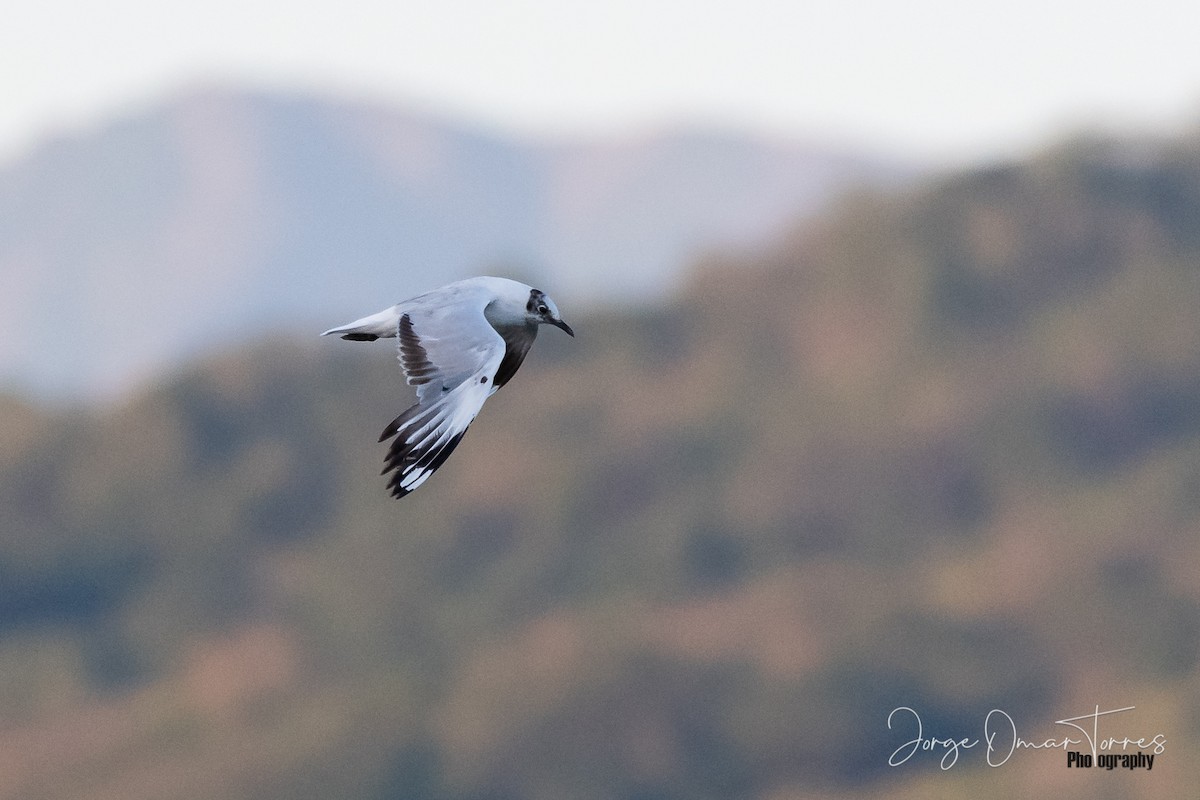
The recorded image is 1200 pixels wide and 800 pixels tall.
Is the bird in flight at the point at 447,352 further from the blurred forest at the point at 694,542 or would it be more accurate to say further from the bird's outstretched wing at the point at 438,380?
the blurred forest at the point at 694,542

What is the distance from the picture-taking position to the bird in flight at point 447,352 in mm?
9992

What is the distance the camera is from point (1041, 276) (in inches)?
2638

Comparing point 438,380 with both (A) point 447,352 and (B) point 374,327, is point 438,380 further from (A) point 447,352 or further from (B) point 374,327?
(B) point 374,327

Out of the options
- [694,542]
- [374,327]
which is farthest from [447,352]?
[694,542]

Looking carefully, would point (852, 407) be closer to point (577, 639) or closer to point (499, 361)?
point (577, 639)

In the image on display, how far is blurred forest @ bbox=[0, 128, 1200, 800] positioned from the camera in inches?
2028

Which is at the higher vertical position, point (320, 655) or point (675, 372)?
point (675, 372)

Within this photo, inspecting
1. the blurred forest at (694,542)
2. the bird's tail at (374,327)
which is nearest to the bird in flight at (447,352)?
the bird's tail at (374,327)

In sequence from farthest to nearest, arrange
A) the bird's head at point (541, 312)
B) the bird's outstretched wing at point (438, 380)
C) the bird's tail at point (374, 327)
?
the bird's head at point (541, 312) → the bird's tail at point (374, 327) → the bird's outstretched wing at point (438, 380)

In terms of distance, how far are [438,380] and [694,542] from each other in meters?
50.6

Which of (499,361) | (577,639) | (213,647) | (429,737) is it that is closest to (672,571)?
(577,639)

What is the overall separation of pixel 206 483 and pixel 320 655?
9828 mm

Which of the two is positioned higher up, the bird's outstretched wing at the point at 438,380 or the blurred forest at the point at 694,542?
the blurred forest at the point at 694,542

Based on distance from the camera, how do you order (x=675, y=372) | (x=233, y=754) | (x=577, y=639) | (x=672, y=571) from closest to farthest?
(x=233, y=754), (x=577, y=639), (x=672, y=571), (x=675, y=372)
